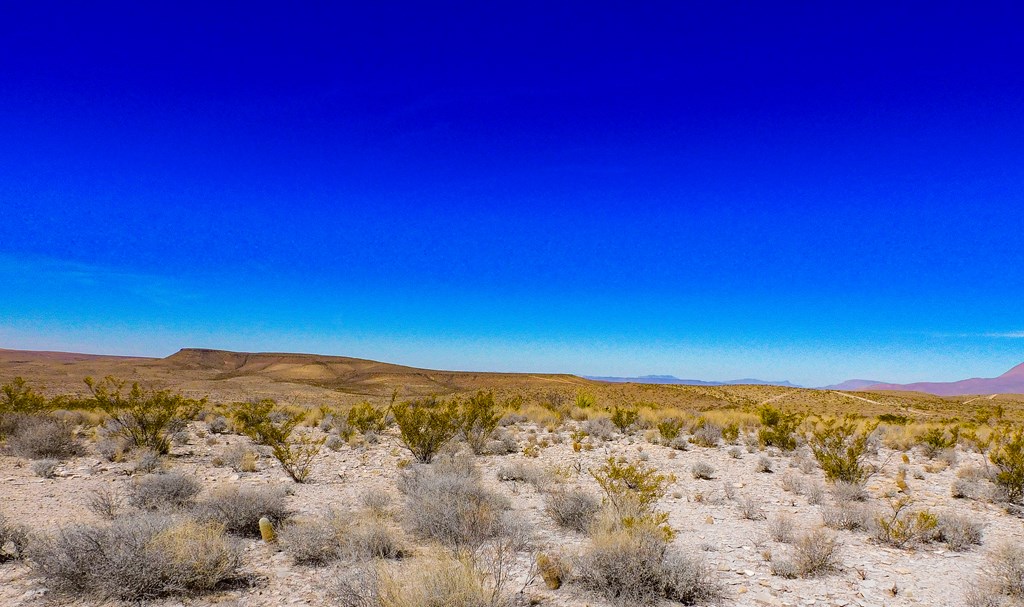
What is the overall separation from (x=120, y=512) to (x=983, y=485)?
590 inches

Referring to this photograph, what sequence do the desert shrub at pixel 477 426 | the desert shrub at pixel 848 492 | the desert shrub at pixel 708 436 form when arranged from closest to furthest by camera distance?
the desert shrub at pixel 848 492 < the desert shrub at pixel 477 426 < the desert shrub at pixel 708 436

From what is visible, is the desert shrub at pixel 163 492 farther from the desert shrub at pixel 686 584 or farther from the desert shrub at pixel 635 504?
the desert shrub at pixel 686 584

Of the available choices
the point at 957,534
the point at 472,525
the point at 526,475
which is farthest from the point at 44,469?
the point at 957,534

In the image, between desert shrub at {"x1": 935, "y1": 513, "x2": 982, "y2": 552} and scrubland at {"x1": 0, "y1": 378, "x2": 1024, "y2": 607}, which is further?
desert shrub at {"x1": 935, "y1": 513, "x2": 982, "y2": 552}

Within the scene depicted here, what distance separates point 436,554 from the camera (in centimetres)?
512

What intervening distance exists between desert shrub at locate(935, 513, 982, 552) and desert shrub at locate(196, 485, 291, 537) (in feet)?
28.7

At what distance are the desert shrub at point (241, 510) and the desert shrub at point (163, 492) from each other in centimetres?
64

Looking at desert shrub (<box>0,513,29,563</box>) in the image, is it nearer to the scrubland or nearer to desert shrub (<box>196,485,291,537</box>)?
the scrubland

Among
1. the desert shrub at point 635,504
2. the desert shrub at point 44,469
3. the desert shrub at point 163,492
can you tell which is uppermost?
the desert shrub at point 635,504

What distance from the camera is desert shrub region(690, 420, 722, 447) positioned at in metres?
15.8

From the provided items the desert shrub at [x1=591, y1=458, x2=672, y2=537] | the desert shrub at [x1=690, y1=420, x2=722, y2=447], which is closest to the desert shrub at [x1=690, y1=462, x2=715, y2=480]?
the desert shrub at [x1=591, y1=458, x2=672, y2=537]

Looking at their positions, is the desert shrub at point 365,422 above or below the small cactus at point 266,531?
above

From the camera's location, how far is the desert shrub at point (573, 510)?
7.12m

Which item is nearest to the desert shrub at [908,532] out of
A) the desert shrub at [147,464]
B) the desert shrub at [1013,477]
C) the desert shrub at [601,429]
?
the desert shrub at [1013,477]
